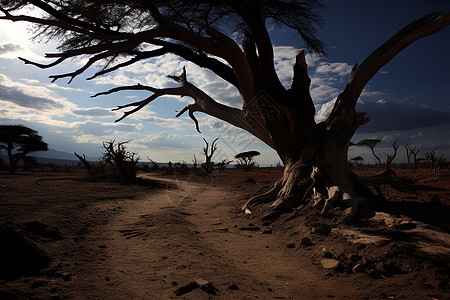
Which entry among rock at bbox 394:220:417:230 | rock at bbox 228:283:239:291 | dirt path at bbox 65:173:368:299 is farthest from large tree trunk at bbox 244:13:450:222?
rock at bbox 228:283:239:291

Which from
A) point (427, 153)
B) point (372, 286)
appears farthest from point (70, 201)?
point (427, 153)

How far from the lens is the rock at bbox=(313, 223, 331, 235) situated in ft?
11.9

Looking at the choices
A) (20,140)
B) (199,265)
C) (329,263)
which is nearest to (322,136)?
(329,263)

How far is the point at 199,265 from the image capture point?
2740 mm

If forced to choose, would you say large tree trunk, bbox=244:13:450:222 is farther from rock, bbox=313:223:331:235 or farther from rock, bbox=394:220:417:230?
rock, bbox=394:220:417:230

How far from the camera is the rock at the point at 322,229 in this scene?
3.63 metres

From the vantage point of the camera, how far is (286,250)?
345cm

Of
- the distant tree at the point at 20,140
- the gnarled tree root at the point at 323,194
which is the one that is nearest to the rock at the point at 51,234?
the gnarled tree root at the point at 323,194

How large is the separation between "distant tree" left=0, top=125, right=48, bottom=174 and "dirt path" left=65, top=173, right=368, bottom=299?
23.0 meters

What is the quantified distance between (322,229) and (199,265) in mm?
1912

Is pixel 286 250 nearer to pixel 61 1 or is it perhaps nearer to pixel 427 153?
pixel 61 1

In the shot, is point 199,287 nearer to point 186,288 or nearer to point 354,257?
point 186,288

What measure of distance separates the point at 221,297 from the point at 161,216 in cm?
329

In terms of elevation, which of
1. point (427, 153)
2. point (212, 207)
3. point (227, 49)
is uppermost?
point (227, 49)
